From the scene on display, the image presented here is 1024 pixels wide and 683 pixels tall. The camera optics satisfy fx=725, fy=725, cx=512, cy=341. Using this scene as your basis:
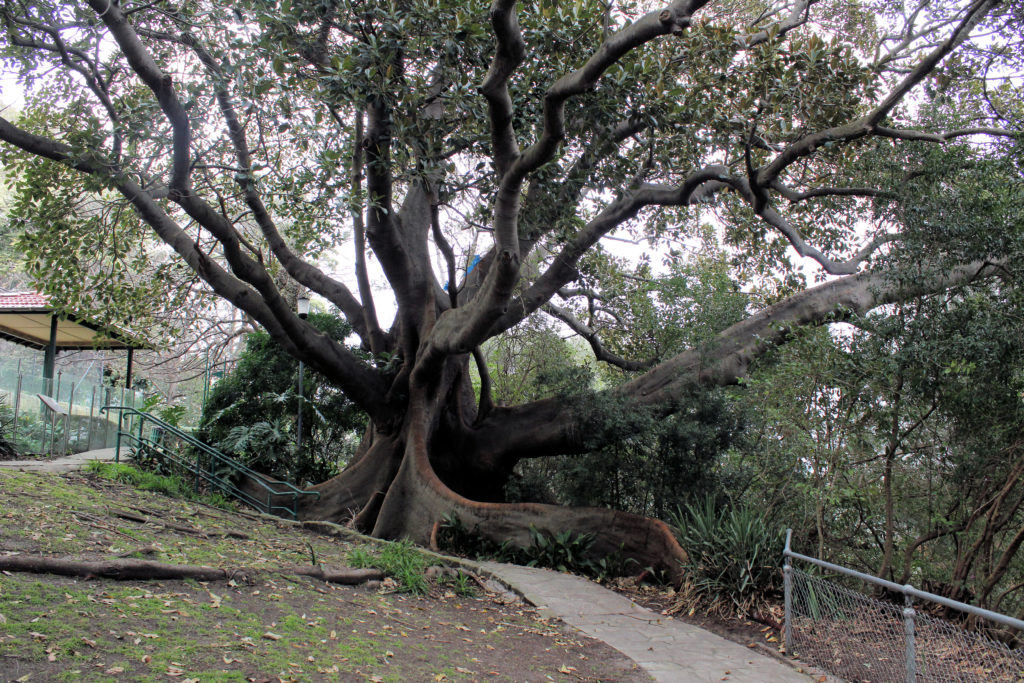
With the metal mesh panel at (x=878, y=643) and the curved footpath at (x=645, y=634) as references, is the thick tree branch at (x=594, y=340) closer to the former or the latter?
the curved footpath at (x=645, y=634)

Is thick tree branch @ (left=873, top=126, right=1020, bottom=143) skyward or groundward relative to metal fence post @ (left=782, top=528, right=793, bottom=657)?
skyward

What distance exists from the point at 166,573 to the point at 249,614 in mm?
984

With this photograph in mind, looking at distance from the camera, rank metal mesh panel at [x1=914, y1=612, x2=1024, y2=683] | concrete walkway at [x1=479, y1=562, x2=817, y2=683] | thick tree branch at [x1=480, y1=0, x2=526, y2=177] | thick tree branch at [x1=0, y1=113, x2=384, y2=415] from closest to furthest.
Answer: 1. metal mesh panel at [x1=914, y1=612, x2=1024, y2=683]
2. thick tree branch at [x1=480, y1=0, x2=526, y2=177]
3. concrete walkway at [x1=479, y1=562, x2=817, y2=683]
4. thick tree branch at [x1=0, y1=113, x2=384, y2=415]

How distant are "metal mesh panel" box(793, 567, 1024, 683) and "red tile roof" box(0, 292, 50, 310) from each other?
1789 centimetres

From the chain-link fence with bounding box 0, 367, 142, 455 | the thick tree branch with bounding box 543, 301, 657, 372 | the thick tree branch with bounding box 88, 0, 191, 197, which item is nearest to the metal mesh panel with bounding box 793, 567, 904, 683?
the thick tree branch with bounding box 88, 0, 191, 197

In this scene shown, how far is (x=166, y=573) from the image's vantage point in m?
6.27

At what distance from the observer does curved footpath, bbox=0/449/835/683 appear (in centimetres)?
613

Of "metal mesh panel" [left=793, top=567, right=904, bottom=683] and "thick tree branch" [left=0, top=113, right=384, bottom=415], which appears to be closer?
"metal mesh panel" [left=793, top=567, right=904, bottom=683]

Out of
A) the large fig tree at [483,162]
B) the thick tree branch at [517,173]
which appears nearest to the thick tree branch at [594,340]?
the large fig tree at [483,162]

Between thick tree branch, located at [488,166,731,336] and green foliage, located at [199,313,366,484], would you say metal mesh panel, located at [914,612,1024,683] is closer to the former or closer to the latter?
thick tree branch, located at [488,166,731,336]

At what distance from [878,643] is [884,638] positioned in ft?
0.27

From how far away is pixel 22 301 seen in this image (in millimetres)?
18203

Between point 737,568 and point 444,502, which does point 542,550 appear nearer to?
point 444,502

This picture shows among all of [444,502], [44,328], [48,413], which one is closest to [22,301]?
[44,328]
